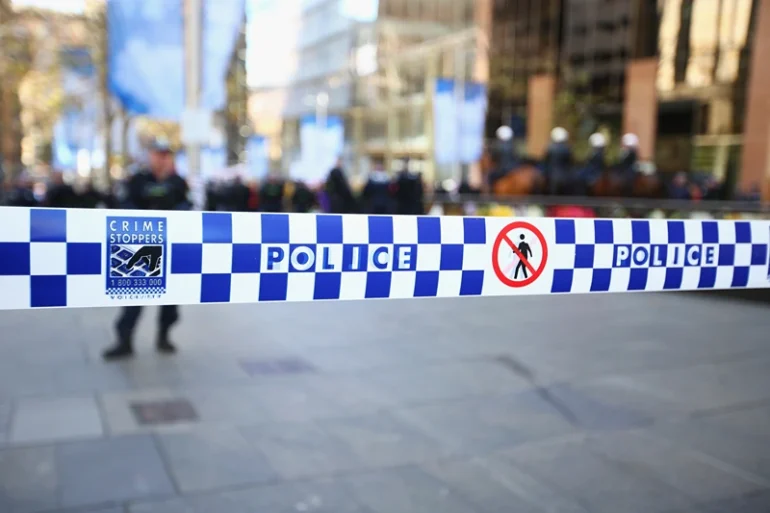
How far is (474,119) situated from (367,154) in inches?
2042

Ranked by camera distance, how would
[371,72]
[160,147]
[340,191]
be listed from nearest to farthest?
[160,147] → [340,191] → [371,72]

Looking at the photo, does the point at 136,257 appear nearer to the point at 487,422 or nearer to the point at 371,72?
the point at 487,422

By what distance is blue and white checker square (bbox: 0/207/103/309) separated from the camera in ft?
9.15

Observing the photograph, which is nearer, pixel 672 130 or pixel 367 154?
pixel 672 130

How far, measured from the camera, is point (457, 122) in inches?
774

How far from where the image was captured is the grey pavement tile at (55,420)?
4.48 meters

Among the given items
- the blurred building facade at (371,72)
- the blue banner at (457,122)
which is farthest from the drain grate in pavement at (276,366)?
the blurred building facade at (371,72)

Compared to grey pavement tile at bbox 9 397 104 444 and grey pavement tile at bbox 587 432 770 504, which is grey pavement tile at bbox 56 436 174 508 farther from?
grey pavement tile at bbox 587 432 770 504

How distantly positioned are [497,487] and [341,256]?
158cm

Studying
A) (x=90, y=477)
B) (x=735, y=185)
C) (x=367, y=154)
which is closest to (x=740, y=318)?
(x=90, y=477)

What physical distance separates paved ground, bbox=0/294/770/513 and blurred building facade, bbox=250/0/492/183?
132ft

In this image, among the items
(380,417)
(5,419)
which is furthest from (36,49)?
(380,417)

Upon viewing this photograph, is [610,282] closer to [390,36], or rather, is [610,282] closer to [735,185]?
[735,185]

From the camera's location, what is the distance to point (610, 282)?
3838mm
